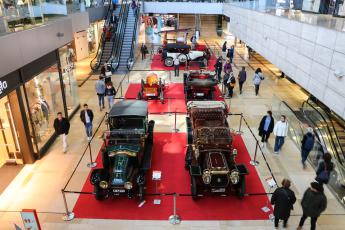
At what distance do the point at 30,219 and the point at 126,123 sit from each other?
14.9ft

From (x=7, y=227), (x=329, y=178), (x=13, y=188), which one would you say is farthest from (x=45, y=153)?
(x=329, y=178)

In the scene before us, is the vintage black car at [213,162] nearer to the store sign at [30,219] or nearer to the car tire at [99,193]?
the car tire at [99,193]

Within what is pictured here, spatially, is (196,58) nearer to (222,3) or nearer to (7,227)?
(222,3)

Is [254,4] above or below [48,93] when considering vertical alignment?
above

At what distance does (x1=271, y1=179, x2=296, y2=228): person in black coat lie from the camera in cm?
677

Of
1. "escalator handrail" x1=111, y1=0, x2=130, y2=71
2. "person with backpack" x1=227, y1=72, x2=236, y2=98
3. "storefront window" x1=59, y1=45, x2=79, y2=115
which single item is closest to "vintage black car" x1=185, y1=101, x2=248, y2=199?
"person with backpack" x1=227, y1=72, x2=236, y2=98

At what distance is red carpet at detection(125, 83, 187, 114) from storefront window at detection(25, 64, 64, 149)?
440 cm

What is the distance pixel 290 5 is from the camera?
762 inches

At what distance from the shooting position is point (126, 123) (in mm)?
10148

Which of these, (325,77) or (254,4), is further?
(254,4)

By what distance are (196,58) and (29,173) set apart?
16992mm

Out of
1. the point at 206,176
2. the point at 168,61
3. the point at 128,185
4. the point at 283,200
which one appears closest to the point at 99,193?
the point at 128,185

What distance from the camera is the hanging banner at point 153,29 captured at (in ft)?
116

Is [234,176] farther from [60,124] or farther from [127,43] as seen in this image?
[127,43]
